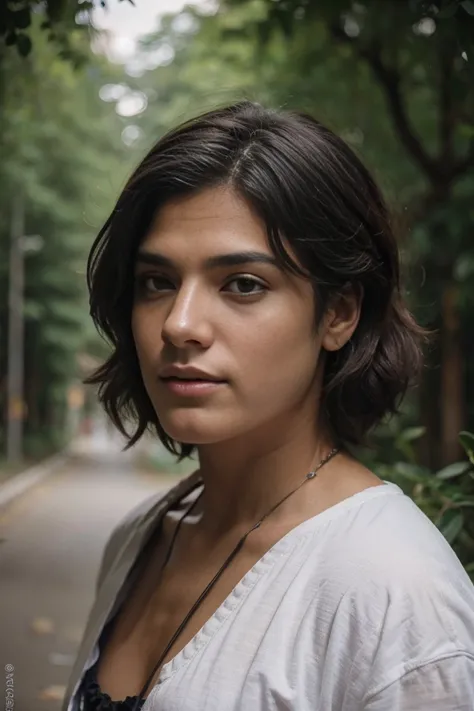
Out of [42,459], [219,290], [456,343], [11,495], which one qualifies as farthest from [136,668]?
[456,343]

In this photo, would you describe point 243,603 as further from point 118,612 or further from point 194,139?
point 194,139

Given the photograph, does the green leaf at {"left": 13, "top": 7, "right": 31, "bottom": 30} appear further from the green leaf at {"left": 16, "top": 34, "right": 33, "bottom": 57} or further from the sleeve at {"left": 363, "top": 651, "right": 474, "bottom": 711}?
the sleeve at {"left": 363, "top": 651, "right": 474, "bottom": 711}

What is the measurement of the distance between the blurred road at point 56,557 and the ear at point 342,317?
2.09ft

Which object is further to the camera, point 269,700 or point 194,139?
point 194,139

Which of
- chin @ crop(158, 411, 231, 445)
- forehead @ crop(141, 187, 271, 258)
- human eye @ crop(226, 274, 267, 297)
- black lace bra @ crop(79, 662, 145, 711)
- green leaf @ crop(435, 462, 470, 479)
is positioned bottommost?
black lace bra @ crop(79, 662, 145, 711)

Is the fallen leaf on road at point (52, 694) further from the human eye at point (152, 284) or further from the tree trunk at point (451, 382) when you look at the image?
the tree trunk at point (451, 382)

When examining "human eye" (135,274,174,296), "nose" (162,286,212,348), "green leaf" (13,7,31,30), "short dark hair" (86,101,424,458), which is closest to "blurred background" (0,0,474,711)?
"green leaf" (13,7,31,30)

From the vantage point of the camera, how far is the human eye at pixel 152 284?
34.2 inches

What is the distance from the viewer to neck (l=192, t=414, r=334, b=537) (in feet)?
2.98

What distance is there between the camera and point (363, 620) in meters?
0.69

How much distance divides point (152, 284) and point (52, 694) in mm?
716

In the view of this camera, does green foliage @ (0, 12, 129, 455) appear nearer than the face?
No

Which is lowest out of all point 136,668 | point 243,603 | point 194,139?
point 136,668

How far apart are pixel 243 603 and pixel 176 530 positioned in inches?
12.5
